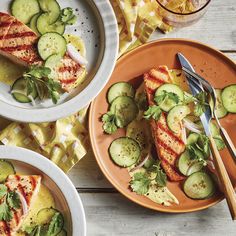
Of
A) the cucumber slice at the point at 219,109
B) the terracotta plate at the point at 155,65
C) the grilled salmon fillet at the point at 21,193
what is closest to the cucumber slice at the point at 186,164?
the terracotta plate at the point at 155,65

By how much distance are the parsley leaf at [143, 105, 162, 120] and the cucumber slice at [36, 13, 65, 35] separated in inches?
29.4

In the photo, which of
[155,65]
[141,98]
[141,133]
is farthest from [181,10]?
[141,133]

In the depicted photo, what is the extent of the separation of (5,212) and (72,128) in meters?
0.68

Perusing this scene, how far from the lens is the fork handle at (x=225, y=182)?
351 centimetres

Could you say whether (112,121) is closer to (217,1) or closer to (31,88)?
(31,88)

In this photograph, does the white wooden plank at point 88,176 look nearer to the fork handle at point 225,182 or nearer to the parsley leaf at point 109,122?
the parsley leaf at point 109,122

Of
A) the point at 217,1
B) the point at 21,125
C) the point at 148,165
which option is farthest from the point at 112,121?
the point at 217,1

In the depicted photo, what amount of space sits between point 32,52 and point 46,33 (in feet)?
0.50

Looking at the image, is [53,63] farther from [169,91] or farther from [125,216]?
[125,216]

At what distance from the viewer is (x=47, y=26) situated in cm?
363

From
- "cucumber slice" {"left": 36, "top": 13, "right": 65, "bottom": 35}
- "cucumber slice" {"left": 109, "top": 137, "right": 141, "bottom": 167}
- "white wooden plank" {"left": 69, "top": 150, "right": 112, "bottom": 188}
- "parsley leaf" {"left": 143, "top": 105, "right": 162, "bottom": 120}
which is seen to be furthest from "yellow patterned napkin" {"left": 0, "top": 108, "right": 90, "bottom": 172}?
"cucumber slice" {"left": 36, "top": 13, "right": 65, "bottom": 35}

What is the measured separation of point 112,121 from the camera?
3.66 m

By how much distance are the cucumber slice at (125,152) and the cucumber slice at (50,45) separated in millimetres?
686

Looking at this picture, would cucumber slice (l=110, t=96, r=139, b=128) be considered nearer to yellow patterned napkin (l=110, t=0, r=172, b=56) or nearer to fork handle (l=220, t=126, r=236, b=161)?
yellow patterned napkin (l=110, t=0, r=172, b=56)
